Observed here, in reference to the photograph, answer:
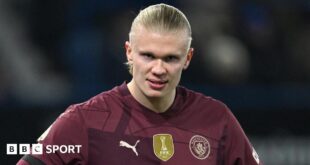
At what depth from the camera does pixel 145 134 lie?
413 centimetres

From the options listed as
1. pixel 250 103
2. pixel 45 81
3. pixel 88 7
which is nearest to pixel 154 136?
pixel 250 103

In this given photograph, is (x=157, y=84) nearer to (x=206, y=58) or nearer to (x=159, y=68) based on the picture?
(x=159, y=68)

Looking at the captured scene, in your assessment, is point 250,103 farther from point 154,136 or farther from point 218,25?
point 154,136

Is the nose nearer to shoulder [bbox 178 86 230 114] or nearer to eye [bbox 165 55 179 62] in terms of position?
eye [bbox 165 55 179 62]

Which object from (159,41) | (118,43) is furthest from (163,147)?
(118,43)

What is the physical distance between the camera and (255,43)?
360 inches

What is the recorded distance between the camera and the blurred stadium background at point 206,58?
26.3 ft

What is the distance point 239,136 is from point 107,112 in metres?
0.65

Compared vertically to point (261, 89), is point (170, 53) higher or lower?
higher

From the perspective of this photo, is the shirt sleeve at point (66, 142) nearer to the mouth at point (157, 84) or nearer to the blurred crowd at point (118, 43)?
the mouth at point (157, 84)

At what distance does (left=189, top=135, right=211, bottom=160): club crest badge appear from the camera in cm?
416

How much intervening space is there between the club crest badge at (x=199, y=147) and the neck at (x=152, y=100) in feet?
0.66

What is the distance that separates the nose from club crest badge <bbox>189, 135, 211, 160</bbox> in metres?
0.39

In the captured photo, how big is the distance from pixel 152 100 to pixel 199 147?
30 cm
